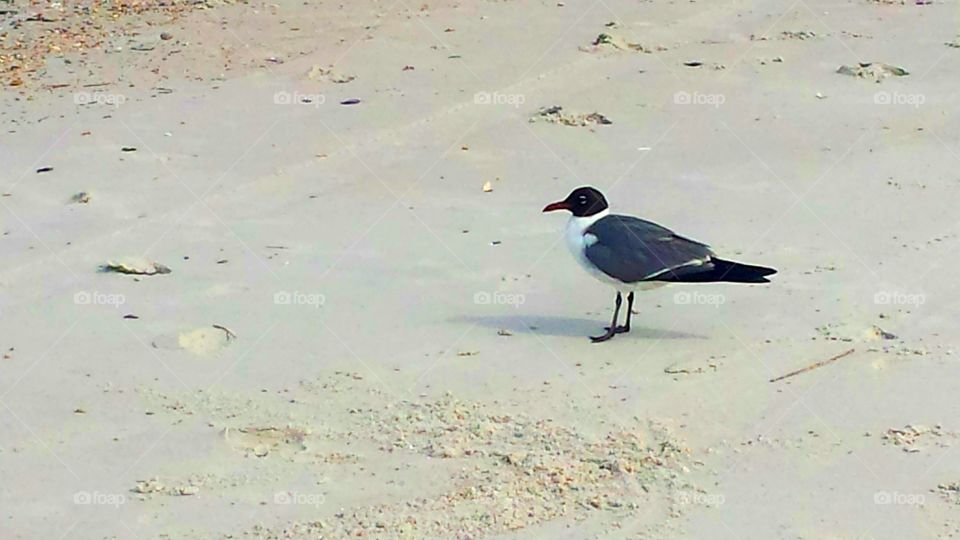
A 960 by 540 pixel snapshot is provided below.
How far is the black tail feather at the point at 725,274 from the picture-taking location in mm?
6188

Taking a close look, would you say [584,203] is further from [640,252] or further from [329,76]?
[329,76]

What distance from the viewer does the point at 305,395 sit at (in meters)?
5.66

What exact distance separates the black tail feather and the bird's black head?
0.49 meters

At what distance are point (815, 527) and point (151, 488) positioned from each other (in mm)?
2019

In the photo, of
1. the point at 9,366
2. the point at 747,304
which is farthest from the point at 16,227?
the point at 747,304

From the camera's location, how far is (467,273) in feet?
22.9

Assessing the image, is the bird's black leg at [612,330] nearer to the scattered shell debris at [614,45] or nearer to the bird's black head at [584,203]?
the bird's black head at [584,203]

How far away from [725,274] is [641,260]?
0.34 meters

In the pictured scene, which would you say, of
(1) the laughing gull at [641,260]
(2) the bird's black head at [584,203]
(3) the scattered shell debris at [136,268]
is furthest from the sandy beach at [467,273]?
(2) the bird's black head at [584,203]

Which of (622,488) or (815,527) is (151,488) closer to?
(622,488)

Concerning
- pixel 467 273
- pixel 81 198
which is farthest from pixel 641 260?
pixel 81 198

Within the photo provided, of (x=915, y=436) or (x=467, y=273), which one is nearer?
(x=915, y=436)

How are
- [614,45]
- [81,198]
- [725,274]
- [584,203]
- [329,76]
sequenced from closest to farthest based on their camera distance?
[725,274]
[584,203]
[81,198]
[329,76]
[614,45]

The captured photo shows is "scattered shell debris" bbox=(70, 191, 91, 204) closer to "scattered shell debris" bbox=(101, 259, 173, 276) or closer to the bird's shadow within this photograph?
"scattered shell debris" bbox=(101, 259, 173, 276)
